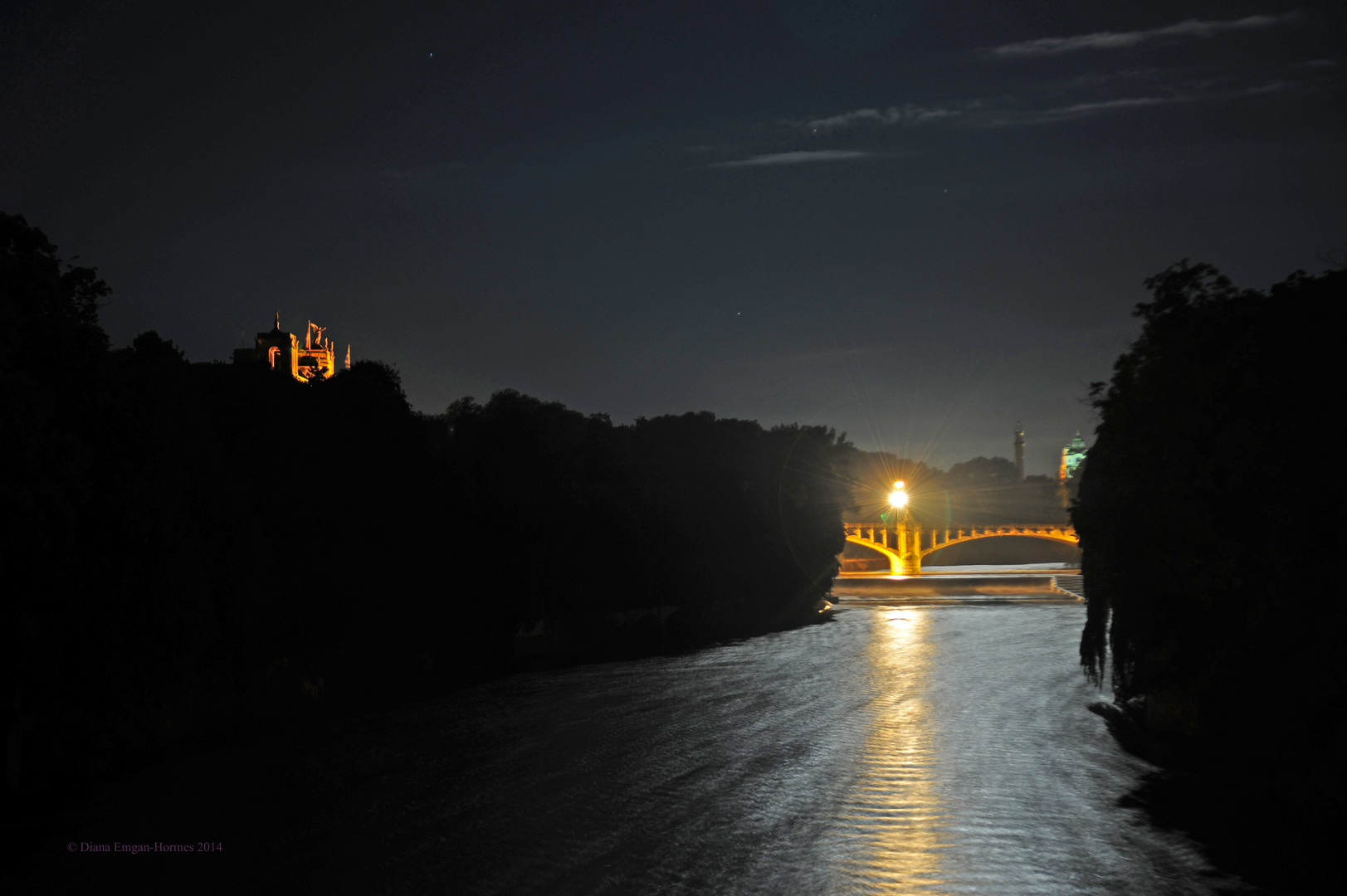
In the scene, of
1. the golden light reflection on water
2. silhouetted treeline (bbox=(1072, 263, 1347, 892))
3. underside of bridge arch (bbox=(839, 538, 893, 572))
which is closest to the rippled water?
the golden light reflection on water

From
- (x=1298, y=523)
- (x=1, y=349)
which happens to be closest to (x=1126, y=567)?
(x=1298, y=523)

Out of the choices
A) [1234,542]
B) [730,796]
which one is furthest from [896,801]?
[1234,542]

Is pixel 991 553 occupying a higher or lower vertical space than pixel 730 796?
higher

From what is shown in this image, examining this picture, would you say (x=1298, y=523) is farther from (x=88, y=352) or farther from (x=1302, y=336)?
(x=88, y=352)

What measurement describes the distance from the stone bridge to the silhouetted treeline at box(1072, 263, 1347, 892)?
12435 cm

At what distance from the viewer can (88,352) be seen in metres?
25.8

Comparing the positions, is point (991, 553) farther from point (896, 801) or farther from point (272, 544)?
point (896, 801)

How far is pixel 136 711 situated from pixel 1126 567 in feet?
82.5

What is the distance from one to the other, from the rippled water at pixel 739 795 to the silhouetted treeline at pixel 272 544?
4690 millimetres

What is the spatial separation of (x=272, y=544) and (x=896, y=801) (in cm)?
2375

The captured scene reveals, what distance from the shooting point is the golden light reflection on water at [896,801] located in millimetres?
18750

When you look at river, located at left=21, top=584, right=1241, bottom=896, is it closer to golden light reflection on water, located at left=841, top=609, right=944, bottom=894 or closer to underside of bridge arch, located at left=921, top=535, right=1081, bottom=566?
golden light reflection on water, located at left=841, top=609, right=944, bottom=894

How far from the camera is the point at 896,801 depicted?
79.8 ft

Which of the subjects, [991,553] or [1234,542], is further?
[991,553]
